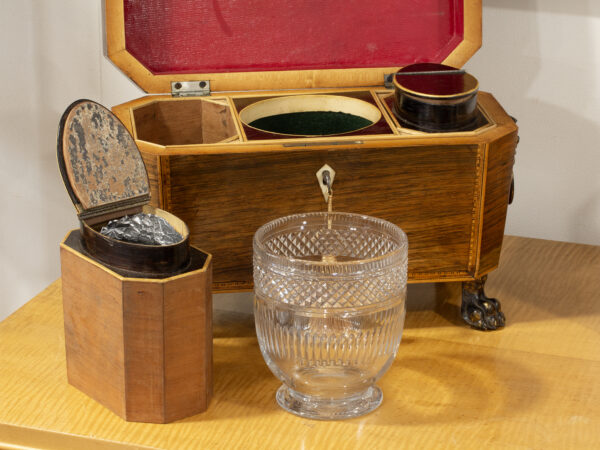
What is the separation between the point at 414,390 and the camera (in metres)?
1.05

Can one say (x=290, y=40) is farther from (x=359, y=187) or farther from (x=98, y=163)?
(x=98, y=163)

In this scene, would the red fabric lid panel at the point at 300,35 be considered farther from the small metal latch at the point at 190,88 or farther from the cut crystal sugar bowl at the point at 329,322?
the cut crystal sugar bowl at the point at 329,322

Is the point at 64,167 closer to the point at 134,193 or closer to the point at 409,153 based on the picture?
the point at 134,193

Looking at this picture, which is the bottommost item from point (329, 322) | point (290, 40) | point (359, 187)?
point (329, 322)

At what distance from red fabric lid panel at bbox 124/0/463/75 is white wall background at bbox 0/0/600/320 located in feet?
0.56

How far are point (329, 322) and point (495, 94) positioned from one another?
2.22 feet

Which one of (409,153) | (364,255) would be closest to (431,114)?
(409,153)

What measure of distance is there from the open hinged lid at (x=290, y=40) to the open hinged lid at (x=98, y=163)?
0.28m

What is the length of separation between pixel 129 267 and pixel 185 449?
0.66 ft

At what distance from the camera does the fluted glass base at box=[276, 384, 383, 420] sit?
A: 99 cm

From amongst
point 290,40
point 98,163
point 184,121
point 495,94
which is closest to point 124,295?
point 98,163

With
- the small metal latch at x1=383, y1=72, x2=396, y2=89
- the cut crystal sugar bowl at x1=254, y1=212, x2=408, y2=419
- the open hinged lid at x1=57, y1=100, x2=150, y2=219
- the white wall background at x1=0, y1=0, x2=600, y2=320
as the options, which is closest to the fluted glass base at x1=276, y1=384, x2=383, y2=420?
the cut crystal sugar bowl at x1=254, y1=212, x2=408, y2=419

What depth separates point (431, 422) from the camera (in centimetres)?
99

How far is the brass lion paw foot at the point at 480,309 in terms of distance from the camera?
1196mm
